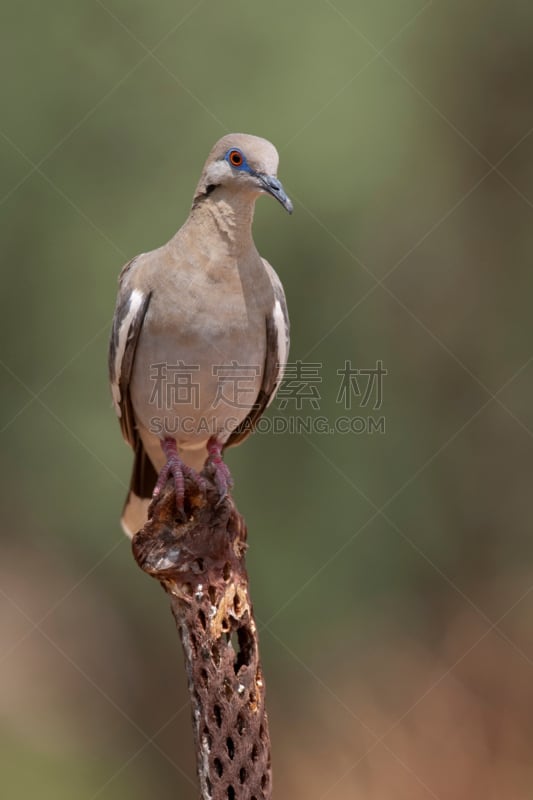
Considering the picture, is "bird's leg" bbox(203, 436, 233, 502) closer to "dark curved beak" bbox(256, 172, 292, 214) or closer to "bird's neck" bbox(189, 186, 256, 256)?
"bird's neck" bbox(189, 186, 256, 256)


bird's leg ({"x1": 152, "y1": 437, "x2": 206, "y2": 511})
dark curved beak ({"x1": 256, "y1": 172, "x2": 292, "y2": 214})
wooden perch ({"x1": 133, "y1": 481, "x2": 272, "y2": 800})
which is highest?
dark curved beak ({"x1": 256, "y1": 172, "x2": 292, "y2": 214})

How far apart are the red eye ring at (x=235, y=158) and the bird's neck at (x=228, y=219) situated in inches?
5.6

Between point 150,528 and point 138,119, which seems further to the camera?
point 138,119

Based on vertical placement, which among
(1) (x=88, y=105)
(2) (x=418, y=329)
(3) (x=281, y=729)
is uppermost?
(2) (x=418, y=329)

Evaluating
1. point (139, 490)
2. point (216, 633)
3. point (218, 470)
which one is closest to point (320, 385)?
point (139, 490)

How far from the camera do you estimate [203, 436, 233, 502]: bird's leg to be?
4426mm

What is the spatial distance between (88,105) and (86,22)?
61 centimetres

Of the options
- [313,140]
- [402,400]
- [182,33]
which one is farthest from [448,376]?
[182,33]

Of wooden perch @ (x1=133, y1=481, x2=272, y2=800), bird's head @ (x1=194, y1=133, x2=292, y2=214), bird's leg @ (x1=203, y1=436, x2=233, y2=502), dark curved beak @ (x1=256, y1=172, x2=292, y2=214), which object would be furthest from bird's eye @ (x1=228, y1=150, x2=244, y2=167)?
wooden perch @ (x1=133, y1=481, x2=272, y2=800)

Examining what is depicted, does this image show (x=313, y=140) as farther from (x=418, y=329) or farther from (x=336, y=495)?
(x=336, y=495)

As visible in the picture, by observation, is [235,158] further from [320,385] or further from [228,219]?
[320,385]

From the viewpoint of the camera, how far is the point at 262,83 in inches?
301

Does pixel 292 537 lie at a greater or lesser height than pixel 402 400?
lesser

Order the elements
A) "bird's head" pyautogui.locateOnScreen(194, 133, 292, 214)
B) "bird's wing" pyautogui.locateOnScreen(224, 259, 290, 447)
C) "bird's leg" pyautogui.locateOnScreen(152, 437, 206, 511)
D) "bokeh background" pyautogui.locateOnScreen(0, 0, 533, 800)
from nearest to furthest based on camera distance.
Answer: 1. "bird's leg" pyautogui.locateOnScreen(152, 437, 206, 511)
2. "bird's head" pyautogui.locateOnScreen(194, 133, 292, 214)
3. "bird's wing" pyautogui.locateOnScreen(224, 259, 290, 447)
4. "bokeh background" pyautogui.locateOnScreen(0, 0, 533, 800)
